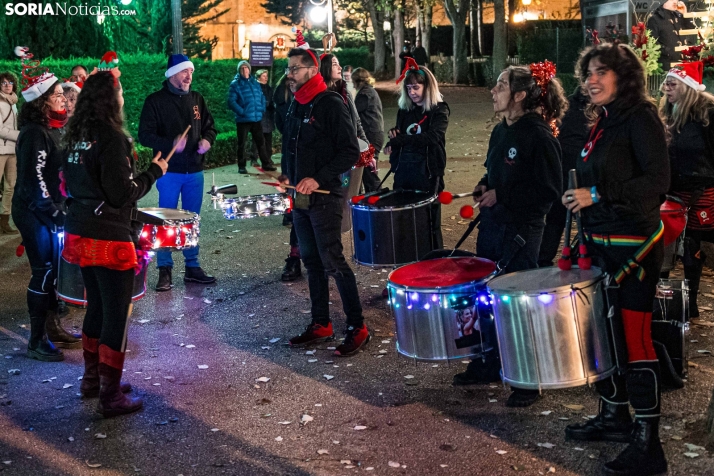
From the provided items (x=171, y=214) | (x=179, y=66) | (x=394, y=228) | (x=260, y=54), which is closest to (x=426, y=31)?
(x=260, y=54)

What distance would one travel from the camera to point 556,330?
4562 millimetres

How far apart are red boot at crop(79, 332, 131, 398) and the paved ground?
→ 0.12 m

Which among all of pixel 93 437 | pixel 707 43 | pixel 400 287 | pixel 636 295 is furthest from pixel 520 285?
pixel 707 43

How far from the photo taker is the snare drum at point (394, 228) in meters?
7.46

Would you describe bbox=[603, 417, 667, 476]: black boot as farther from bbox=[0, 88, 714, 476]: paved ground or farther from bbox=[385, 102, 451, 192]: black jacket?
bbox=[385, 102, 451, 192]: black jacket

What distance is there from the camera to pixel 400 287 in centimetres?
541

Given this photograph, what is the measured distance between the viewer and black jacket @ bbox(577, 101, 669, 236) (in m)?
4.56

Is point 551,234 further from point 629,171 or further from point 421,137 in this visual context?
point 629,171

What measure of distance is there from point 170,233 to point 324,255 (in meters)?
1.21

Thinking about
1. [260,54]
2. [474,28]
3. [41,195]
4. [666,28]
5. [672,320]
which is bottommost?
[672,320]

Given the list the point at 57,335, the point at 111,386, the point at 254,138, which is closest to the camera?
the point at 111,386

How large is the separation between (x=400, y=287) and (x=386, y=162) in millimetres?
12257

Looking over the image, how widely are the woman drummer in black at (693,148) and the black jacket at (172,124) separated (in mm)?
4302

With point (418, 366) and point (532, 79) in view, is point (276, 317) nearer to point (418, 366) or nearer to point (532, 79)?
point (418, 366)
